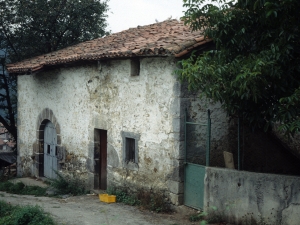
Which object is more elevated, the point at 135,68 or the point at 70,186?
the point at 135,68

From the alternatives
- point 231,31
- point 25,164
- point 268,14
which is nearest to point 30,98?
point 25,164

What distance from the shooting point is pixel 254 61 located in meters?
6.00

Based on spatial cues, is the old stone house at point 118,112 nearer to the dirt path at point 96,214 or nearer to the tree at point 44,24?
the dirt path at point 96,214

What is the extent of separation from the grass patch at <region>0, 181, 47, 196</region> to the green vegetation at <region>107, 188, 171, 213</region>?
2.68 m

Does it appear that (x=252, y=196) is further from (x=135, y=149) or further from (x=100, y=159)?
(x=100, y=159)

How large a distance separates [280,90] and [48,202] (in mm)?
6085

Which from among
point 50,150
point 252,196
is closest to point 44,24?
point 50,150

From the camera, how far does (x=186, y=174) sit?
855cm

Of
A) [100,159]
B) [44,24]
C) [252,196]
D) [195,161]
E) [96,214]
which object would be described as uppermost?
[44,24]

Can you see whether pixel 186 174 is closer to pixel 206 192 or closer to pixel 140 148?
pixel 206 192

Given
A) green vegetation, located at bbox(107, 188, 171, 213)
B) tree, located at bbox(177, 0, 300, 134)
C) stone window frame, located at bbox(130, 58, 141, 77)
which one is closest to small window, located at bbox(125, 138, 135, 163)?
green vegetation, located at bbox(107, 188, 171, 213)

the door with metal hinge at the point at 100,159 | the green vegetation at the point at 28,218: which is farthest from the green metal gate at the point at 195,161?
the door with metal hinge at the point at 100,159

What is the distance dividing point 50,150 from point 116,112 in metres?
3.90

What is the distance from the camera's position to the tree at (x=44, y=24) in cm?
1550
